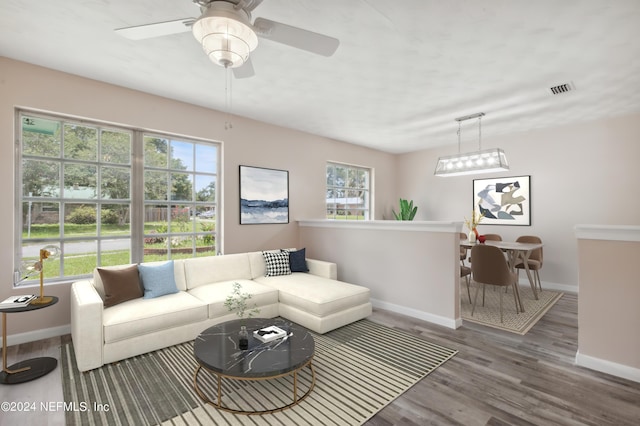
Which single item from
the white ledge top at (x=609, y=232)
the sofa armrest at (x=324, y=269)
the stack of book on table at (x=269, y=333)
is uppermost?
the white ledge top at (x=609, y=232)

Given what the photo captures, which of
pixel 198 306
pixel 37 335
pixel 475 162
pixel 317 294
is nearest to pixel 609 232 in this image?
pixel 475 162

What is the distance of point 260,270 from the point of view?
420cm

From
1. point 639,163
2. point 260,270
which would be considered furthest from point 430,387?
point 639,163

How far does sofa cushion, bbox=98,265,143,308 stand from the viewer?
2891mm

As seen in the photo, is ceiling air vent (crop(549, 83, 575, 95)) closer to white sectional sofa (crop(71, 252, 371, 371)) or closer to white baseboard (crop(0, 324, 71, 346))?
white sectional sofa (crop(71, 252, 371, 371))

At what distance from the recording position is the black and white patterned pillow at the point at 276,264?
417cm

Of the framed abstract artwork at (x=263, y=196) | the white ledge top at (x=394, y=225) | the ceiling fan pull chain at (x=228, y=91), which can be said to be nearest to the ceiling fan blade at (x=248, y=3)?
the ceiling fan pull chain at (x=228, y=91)

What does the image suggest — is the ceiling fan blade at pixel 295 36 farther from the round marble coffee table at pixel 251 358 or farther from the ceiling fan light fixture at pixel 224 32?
the round marble coffee table at pixel 251 358

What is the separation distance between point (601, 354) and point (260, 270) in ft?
11.8

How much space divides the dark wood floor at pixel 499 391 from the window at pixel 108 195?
98 centimetres

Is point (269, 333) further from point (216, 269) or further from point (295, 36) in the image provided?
point (295, 36)

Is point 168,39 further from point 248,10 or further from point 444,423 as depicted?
point 444,423

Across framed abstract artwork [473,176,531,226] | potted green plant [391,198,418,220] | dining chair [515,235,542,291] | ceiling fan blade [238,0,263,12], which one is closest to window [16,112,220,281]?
ceiling fan blade [238,0,263,12]

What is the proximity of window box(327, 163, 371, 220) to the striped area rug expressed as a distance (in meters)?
3.35
